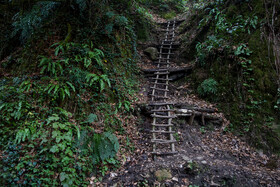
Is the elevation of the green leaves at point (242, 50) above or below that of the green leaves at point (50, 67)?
above

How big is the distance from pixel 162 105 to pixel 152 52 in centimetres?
407

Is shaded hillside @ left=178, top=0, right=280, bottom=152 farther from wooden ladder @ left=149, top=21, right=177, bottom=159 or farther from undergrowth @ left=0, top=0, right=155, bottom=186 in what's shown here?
undergrowth @ left=0, top=0, right=155, bottom=186

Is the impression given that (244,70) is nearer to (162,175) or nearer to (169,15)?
(162,175)

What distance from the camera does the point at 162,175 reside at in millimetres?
3869

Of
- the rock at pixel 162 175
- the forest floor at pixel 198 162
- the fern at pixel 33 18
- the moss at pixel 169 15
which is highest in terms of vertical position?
the moss at pixel 169 15

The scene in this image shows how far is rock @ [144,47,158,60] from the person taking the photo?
9.20 metres

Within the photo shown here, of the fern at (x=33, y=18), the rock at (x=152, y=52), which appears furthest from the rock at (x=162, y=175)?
the rock at (x=152, y=52)

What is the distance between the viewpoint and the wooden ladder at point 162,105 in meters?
5.07

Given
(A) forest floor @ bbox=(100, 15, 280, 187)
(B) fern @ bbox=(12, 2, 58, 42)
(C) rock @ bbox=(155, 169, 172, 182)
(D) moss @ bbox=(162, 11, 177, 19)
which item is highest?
(D) moss @ bbox=(162, 11, 177, 19)

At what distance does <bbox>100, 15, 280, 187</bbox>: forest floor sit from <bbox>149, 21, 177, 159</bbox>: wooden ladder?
29 centimetres

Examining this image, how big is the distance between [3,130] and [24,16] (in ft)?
12.9

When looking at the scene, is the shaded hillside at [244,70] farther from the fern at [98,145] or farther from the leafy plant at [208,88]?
the fern at [98,145]

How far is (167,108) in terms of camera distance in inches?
252

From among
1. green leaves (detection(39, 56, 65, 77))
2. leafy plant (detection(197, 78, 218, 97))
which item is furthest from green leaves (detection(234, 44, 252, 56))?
green leaves (detection(39, 56, 65, 77))
